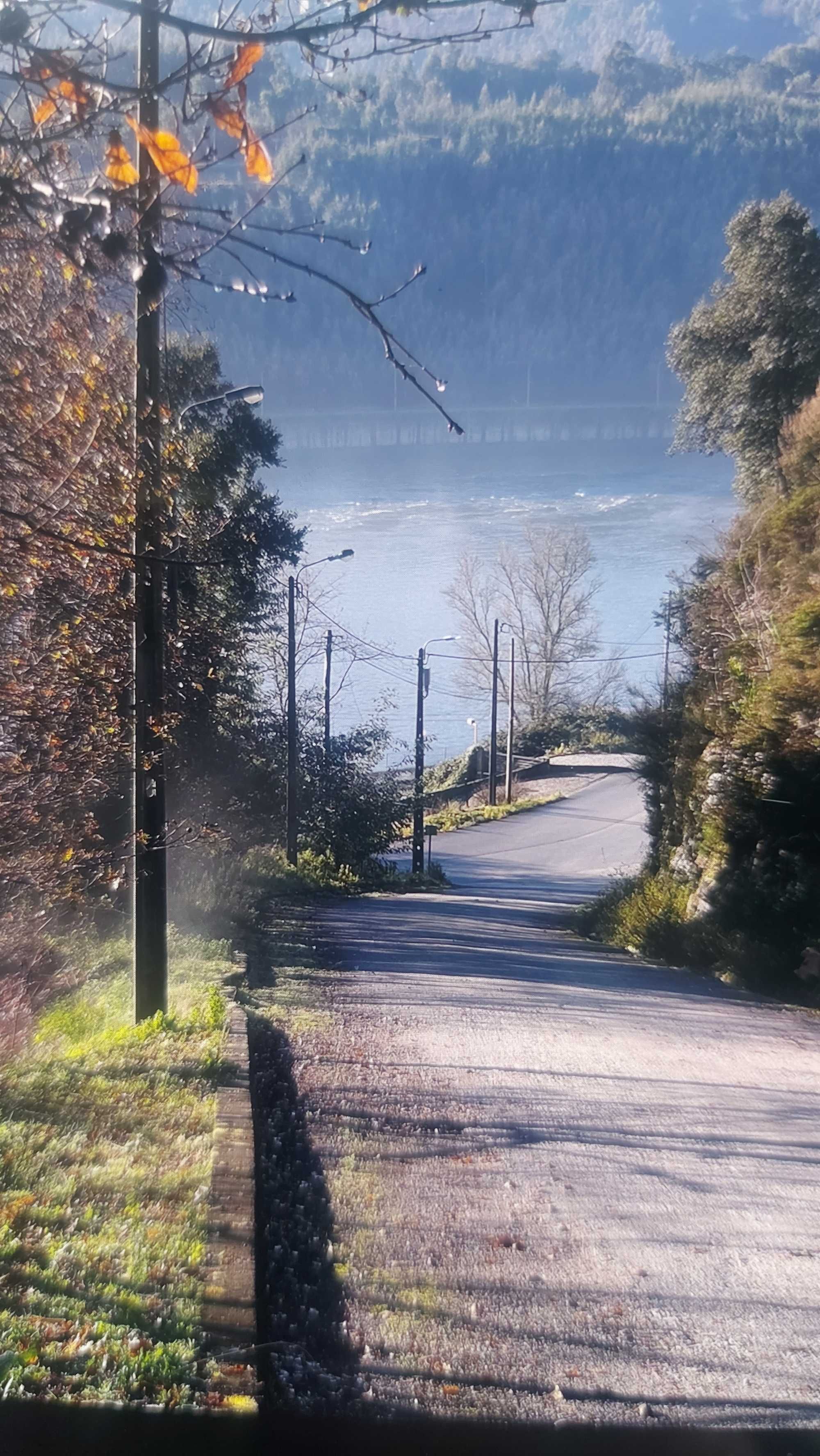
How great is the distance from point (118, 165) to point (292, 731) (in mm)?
19730

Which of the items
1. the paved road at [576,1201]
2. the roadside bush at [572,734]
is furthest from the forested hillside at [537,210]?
the roadside bush at [572,734]

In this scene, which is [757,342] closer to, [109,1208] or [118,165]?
[109,1208]

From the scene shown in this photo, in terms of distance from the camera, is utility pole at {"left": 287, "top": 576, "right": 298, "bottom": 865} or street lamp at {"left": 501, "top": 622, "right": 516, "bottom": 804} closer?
utility pole at {"left": 287, "top": 576, "right": 298, "bottom": 865}

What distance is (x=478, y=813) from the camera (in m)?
44.4

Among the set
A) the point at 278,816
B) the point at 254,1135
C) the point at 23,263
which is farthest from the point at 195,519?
the point at 278,816

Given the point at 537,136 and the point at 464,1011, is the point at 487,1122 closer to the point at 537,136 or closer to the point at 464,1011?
the point at 464,1011

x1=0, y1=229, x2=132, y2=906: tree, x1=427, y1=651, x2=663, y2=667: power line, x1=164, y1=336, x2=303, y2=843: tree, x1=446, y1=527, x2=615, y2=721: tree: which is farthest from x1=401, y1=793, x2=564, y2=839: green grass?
x1=0, y1=229, x2=132, y2=906: tree

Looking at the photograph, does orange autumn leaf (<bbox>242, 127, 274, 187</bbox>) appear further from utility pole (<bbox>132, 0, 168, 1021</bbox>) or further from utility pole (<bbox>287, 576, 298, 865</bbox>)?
utility pole (<bbox>287, 576, 298, 865</bbox>)

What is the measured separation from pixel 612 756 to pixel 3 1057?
158 feet

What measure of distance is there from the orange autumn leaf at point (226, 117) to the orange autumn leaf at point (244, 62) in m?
0.05

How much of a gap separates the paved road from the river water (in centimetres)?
1676

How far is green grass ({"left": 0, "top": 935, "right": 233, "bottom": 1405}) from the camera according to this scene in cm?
339

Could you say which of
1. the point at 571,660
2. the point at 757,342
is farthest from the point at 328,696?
the point at 571,660

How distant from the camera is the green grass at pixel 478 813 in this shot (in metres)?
42.8
